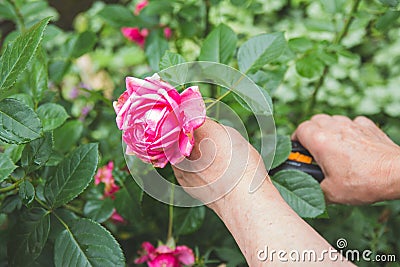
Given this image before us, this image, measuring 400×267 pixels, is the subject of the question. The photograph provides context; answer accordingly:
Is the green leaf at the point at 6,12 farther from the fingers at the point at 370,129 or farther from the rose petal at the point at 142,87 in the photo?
the fingers at the point at 370,129

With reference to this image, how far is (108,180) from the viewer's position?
90 centimetres

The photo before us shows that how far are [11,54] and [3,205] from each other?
10.0 inches

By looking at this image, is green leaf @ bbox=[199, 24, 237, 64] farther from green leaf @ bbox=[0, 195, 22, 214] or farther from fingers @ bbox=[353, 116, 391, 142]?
green leaf @ bbox=[0, 195, 22, 214]

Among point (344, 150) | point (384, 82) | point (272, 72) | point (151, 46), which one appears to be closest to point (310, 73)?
point (272, 72)

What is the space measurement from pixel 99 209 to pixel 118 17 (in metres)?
0.44

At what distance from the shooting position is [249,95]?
71cm

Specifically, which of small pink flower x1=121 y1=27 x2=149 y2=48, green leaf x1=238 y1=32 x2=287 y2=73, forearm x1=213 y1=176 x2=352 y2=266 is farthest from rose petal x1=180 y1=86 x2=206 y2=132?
small pink flower x1=121 y1=27 x2=149 y2=48

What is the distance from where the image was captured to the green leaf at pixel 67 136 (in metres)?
0.91

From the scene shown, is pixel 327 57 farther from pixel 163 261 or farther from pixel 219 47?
pixel 163 261

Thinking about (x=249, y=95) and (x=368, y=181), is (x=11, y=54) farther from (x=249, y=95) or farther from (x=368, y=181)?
(x=368, y=181)

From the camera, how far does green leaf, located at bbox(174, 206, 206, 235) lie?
2.82ft

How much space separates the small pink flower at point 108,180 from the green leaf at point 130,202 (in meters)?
0.05

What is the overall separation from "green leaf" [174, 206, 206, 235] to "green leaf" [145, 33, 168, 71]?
0.31 metres

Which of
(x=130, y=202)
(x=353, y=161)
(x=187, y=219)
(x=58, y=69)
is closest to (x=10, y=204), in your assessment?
(x=130, y=202)
